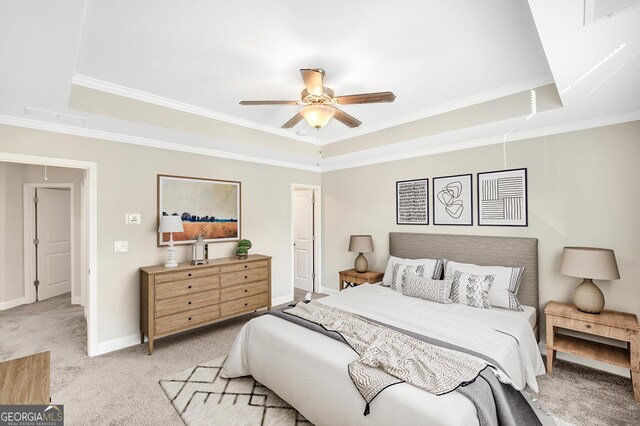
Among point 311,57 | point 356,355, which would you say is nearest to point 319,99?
point 311,57

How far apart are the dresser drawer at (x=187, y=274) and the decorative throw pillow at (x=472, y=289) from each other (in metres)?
2.80

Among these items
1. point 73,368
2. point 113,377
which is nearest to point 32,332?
point 73,368

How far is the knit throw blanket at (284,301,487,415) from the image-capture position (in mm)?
1669

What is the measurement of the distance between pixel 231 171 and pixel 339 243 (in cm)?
221

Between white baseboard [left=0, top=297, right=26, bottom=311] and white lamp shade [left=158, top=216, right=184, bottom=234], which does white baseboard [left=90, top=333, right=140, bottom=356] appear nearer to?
white lamp shade [left=158, top=216, right=184, bottom=234]

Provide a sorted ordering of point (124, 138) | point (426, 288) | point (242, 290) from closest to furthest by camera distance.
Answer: point (426, 288) → point (124, 138) → point (242, 290)

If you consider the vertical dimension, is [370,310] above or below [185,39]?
below

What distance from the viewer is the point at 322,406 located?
195cm

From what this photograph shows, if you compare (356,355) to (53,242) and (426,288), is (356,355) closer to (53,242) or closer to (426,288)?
(426,288)

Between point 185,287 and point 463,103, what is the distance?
371 centimetres

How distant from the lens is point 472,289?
306 cm

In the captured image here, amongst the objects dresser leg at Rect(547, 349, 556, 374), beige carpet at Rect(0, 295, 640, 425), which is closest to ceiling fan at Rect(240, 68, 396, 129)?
beige carpet at Rect(0, 295, 640, 425)

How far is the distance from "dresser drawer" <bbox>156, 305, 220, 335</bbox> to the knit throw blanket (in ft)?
6.30

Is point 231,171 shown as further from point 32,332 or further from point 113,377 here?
point 32,332
